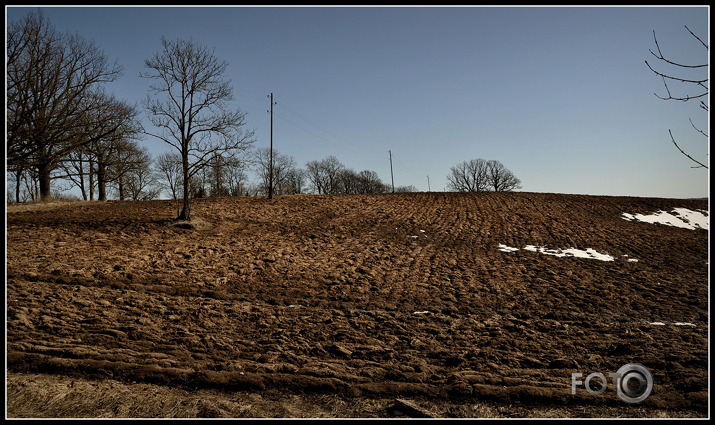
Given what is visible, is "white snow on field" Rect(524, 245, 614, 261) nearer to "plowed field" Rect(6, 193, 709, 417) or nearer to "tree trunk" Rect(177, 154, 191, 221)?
"plowed field" Rect(6, 193, 709, 417)

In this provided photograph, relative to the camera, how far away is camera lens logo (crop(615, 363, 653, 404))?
4.60m

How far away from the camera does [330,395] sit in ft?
15.2

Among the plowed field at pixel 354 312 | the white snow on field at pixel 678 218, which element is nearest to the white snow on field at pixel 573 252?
the plowed field at pixel 354 312

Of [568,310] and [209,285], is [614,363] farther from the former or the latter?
[209,285]

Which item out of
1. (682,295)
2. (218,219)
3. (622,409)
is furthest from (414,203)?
(622,409)

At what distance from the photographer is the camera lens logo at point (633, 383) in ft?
15.1

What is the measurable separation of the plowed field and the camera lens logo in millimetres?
118

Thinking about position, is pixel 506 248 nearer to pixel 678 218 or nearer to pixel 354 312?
pixel 354 312

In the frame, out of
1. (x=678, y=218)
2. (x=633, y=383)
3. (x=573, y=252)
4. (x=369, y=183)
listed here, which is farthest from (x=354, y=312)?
(x=369, y=183)

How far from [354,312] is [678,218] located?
2361 cm

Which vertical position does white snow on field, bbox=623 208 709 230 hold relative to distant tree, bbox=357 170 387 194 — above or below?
below

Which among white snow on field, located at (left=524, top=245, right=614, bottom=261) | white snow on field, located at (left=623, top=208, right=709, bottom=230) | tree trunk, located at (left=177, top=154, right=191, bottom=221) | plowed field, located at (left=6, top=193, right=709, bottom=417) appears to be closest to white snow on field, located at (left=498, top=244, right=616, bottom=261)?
white snow on field, located at (left=524, top=245, right=614, bottom=261)

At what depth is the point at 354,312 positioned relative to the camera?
7.89 meters

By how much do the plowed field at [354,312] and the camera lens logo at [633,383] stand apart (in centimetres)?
12
